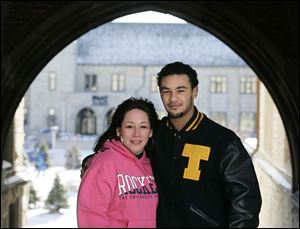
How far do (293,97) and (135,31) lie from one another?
30.1m

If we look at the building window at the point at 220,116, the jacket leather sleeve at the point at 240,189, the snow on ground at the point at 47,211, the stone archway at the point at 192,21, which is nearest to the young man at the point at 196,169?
the jacket leather sleeve at the point at 240,189

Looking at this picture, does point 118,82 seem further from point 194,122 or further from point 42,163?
point 194,122

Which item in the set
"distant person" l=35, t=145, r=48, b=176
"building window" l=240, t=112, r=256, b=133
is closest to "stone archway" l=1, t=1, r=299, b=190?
"distant person" l=35, t=145, r=48, b=176

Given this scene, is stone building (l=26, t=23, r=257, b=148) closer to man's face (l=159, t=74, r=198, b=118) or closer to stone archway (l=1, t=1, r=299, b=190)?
stone archway (l=1, t=1, r=299, b=190)

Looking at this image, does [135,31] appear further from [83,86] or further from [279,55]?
[279,55]

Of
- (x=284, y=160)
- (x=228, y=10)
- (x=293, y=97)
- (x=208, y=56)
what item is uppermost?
(x=208, y=56)

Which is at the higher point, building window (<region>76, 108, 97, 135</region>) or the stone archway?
the stone archway

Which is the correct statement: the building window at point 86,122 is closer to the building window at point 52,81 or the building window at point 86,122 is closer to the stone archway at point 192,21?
the building window at point 52,81

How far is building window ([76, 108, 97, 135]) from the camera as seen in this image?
121 feet

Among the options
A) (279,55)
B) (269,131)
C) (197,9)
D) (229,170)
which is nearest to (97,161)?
(229,170)

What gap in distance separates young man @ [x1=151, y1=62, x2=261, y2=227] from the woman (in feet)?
0.20

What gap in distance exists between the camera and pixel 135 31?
37.0 m

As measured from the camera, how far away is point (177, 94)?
234 centimetres

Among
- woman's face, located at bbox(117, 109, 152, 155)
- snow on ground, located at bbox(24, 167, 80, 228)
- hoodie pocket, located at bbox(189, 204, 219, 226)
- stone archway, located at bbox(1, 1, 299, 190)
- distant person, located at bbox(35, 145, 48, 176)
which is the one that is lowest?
snow on ground, located at bbox(24, 167, 80, 228)
